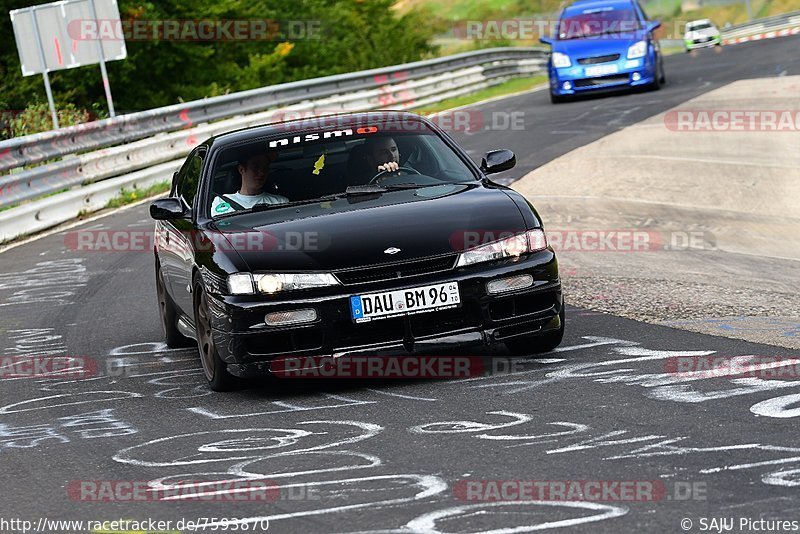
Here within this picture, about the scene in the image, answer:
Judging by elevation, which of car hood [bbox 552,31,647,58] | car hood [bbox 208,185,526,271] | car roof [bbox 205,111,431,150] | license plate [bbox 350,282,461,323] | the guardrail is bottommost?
the guardrail

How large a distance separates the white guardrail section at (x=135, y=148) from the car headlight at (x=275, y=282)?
9.69 metres

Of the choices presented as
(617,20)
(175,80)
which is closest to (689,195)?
(617,20)

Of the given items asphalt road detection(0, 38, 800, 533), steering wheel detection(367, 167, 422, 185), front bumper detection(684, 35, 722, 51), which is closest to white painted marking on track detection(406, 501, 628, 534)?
asphalt road detection(0, 38, 800, 533)

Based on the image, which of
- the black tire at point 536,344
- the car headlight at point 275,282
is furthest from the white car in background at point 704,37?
the car headlight at point 275,282

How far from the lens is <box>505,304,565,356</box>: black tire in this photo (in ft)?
25.0

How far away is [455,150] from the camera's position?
8.53 m

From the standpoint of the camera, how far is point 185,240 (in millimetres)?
8234

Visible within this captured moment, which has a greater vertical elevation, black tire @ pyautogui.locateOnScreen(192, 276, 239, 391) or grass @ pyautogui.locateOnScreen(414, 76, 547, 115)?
black tire @ pyautogui.locateOnScreen(192, 276, 239, 391)

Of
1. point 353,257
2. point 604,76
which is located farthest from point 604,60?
point 353,257

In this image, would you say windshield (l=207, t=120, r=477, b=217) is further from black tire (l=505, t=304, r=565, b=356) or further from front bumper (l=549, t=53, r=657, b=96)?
front bumper (l=549, t=53, r=657, b=96)

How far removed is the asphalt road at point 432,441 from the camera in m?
4.69

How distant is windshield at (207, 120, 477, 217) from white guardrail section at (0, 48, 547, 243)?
846 centimetres

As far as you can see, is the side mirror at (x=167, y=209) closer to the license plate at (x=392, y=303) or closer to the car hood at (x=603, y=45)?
the license plate at (x=392, y=303)

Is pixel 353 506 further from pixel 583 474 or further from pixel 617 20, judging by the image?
pixel 617 20
